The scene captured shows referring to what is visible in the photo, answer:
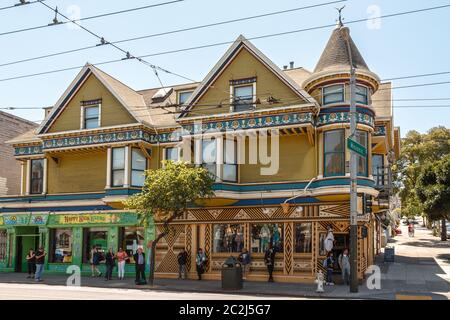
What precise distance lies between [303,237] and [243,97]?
742 cm

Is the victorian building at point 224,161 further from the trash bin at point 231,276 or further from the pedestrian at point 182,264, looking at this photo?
the trash bin at point 231,276

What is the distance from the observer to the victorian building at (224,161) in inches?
932

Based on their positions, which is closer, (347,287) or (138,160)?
(347,287)

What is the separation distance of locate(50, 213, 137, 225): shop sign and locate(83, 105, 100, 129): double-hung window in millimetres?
4972

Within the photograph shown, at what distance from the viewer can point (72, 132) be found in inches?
1122

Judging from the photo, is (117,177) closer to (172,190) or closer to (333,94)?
(172,190)

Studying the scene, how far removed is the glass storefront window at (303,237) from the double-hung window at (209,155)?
191 inches

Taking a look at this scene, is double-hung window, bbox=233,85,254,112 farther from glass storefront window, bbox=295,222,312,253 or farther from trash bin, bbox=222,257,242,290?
trash bin, bbox=222,257,242,290

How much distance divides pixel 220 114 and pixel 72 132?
8.88 m

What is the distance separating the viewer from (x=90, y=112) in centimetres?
2919

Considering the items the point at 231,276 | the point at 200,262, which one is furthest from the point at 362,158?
the point at 200,262
